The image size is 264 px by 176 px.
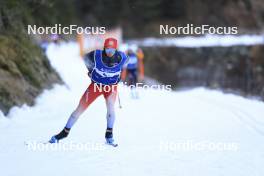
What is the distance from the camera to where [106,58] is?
351 inches

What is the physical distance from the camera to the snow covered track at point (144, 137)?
7957 millimetres

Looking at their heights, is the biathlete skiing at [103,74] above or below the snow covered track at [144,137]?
above

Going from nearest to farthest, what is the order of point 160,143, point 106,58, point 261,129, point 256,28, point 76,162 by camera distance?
point 76,162
point 106,58
point 160,143
point 261,129
point 256,28

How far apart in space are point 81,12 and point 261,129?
53136 millimetres

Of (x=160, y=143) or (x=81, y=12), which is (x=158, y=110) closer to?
(x=160, y=143)

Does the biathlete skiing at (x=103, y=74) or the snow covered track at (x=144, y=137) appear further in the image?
the biathlete skiing at (x=103, y=74)

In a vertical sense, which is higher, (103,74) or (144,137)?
(103,74)

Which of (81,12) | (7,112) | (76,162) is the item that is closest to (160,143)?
(76,162)

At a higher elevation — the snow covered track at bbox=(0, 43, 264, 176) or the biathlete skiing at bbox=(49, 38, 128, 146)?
the biathlete skiing at bbox=(49, 38, 128, 146)

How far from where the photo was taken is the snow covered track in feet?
26.1

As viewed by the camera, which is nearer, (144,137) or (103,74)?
(103,74)

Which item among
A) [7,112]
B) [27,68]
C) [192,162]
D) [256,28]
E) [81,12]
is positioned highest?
[81,12]

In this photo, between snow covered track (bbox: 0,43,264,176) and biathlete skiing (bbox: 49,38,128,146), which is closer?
snow covered track (bbox: 0,43,264,176)

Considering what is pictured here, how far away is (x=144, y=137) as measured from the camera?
10297 mm
